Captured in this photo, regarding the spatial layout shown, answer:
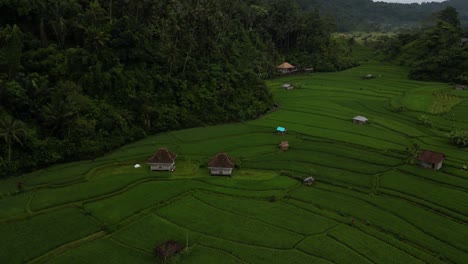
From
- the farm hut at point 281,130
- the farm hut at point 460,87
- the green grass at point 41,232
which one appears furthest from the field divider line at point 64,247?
the farm hut at point 460,87

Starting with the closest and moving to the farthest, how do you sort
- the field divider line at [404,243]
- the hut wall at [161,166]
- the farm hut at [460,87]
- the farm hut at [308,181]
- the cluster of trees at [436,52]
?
the field divider line at [404,243] < the farm hut at [308,181] < the hut wall at [161,166] < the farm hut at [460,87] < the cluster of trees at [436,52]

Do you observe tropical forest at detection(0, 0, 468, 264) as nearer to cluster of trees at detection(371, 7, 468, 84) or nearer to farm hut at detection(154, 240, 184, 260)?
farm hut at detection(154, 240, 184, 260)

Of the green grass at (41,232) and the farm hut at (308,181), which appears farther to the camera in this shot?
the farm hut at (308,181)

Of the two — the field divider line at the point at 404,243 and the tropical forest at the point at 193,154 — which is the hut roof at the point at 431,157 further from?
the field divider line at the point at 404,243

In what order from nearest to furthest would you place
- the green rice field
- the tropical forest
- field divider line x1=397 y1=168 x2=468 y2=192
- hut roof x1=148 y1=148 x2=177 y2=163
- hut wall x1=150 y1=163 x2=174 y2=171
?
the green rice field → the tropical forest → field divider line x1=397 y1=168 x2=468 y2=192 → hut roof x1=148 y1=148 x2=177 y2=163 → hut wall x1=150 y1=163 x2=174 y2=171

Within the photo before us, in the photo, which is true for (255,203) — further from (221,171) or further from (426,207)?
(426,207)

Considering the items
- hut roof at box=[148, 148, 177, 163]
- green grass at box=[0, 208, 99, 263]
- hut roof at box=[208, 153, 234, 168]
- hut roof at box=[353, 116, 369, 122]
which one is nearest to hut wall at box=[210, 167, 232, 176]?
hut roof at box=[208, 153, 234, 168]
